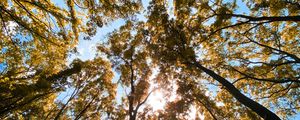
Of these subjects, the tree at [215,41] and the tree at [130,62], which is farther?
the tree at [130,62]

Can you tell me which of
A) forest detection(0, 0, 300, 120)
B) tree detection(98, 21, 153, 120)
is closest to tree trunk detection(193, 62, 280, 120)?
forest detection(0, 0, 300, 120)

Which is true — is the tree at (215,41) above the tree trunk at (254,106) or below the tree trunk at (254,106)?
above

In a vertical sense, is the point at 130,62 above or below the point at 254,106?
above

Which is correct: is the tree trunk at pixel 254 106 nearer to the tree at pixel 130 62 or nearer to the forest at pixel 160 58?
the forest at pixel 160 58

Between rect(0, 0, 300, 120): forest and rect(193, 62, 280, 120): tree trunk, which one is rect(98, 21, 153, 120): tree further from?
rect(193, 62, 280, 120): tree trunk

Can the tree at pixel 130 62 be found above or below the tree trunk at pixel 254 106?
above

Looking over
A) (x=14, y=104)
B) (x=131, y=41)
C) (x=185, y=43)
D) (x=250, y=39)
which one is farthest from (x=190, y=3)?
(x=14, y=104)

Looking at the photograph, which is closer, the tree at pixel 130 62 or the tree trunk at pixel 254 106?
the tree trunk at pixel 254 106

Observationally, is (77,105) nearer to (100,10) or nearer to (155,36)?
(155,36)

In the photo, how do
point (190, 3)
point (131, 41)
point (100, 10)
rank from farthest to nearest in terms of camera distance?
point (131, 41) → point (190, 3) → point (100, 10)

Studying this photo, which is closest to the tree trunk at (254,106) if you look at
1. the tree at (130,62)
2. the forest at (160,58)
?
the forest at (160,58)

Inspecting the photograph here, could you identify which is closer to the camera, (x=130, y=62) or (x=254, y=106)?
(x=254, y=106)

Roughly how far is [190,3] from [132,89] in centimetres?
1007

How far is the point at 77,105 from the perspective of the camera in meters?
23.2
